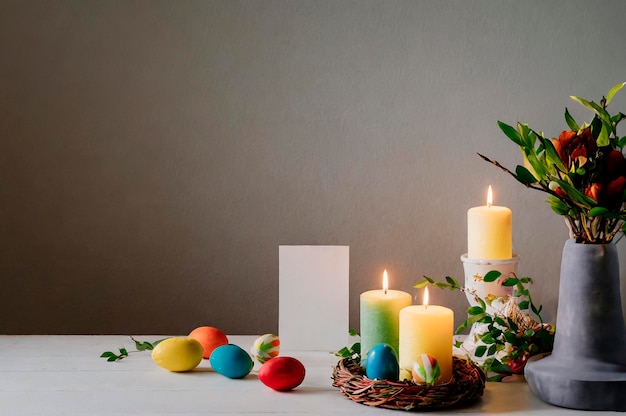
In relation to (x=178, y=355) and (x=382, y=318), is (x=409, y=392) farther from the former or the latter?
(x=178, y=355)

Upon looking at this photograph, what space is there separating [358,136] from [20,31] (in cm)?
68

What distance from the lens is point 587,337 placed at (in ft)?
3.15

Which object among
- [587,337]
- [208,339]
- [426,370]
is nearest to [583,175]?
[587,337]

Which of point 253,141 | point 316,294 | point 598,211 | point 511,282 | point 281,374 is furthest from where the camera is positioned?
point 253,141

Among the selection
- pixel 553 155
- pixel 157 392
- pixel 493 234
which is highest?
pixel 553 155

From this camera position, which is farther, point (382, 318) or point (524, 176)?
point (382, 318)

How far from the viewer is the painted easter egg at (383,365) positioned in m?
0.98

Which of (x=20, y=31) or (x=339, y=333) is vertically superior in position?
(x=20, y=31)

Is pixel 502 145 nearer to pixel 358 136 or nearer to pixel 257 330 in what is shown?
pixel 358 136

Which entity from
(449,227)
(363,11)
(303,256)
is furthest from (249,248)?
(363,11)

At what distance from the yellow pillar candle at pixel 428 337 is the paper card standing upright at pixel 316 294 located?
0.74 ft

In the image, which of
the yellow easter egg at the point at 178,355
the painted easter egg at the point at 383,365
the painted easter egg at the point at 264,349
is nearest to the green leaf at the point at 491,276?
the painted easter egg at the point at 383,365

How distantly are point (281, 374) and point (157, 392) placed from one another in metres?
0.17

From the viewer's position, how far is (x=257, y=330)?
4.91ft
